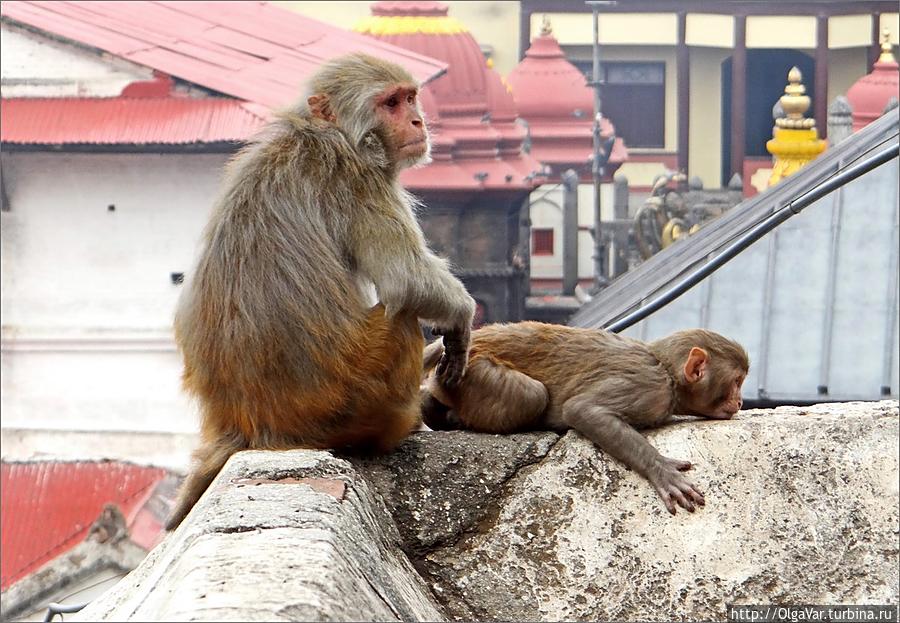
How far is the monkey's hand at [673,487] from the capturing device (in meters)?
4.12

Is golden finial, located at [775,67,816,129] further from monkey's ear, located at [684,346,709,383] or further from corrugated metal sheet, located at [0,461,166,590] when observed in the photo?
monkey's ear, located at [684,346,709,383]

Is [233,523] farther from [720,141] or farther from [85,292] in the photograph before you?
[720,141]

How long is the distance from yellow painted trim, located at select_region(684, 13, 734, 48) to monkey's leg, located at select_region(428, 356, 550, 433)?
2711 centimetres

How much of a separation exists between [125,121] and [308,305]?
12.9 meters

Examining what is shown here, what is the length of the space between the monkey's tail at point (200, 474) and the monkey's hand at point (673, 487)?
0.99 meters

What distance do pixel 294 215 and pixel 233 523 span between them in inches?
46.3

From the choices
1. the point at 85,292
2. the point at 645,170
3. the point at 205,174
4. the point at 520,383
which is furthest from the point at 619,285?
the point at 645,170

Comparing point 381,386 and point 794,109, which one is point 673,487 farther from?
point 794,109

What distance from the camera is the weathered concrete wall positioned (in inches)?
155

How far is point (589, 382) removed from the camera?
15.2 feet

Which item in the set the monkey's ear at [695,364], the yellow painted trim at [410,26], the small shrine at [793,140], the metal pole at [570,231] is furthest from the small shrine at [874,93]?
the monkey's ear at [695,364]

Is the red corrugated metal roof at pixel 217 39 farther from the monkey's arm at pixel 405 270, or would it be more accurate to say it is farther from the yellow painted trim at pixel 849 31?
the yellow painted trim at pixel 849 31

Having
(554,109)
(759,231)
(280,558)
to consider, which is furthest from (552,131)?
(280,558)

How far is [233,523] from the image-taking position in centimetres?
336
